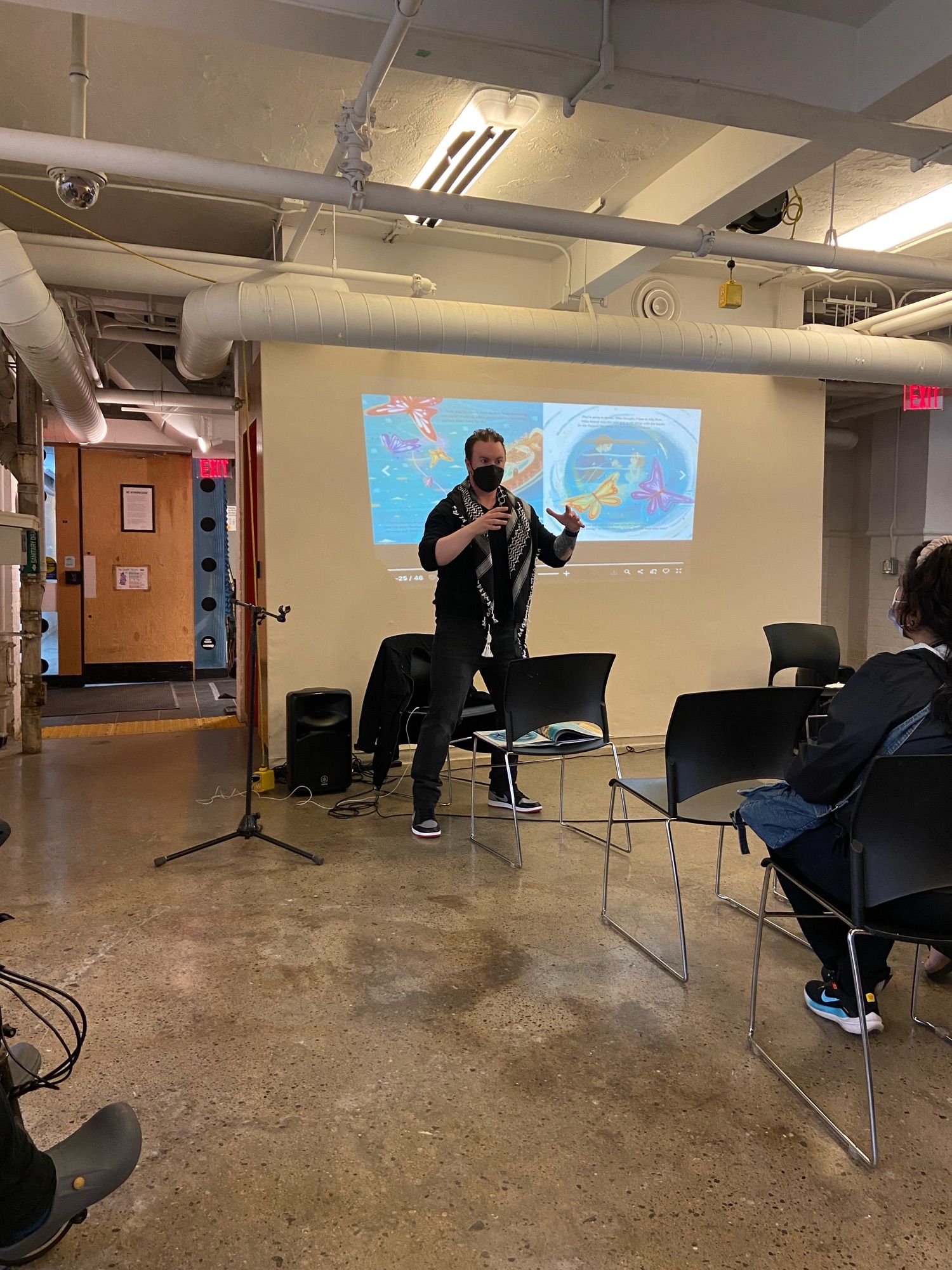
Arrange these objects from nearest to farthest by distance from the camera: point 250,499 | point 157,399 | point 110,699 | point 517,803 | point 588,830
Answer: point 588,830, point 517,803, point 250,499, point 157,399, point 110,699

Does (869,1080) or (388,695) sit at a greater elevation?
(388,695)

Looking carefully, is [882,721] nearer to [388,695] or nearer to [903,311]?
[388,695]

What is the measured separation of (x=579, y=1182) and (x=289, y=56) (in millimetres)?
3769

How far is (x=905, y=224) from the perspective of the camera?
15.3 ft

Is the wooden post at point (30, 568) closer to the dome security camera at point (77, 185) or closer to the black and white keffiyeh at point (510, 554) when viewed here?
the dome security camera at point (77, 185)

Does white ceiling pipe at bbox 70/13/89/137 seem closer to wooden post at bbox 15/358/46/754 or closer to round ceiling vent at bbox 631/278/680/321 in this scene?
wooden post at bbox 15/358/46/754

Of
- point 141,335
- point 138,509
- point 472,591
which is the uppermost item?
point 141,335

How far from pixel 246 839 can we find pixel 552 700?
1505 mm

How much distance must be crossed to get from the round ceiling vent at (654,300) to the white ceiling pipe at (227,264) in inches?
56.7

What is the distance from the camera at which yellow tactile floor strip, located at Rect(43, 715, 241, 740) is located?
20.0 feet

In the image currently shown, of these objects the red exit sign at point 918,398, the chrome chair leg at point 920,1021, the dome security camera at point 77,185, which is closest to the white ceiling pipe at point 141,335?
the dome security camera at point 77,185

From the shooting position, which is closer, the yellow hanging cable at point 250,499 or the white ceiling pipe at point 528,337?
the white ceiling pipe at point 528,337

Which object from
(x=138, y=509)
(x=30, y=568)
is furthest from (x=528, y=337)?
(x=138, y=509)

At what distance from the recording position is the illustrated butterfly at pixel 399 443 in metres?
Answer: 5.06
